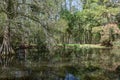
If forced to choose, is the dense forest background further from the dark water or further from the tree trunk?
the dark water

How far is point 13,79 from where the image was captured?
10.6m

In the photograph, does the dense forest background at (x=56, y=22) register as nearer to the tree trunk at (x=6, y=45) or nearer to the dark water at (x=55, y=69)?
the tree trunk at (x=6, y=45)

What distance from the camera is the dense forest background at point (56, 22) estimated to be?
812 inches

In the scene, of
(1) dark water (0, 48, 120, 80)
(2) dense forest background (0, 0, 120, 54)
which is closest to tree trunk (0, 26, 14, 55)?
(2) dense forest background (0, 0, 120, 54)

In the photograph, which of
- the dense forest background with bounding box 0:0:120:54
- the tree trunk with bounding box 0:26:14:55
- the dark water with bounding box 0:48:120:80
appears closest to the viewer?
the dark water with bounding box 0:48:120:80

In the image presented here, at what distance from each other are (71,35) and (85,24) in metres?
4.15

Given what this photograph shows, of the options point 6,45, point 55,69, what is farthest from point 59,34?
point 55,69

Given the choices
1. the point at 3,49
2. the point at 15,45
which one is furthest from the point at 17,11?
the point at 15,45

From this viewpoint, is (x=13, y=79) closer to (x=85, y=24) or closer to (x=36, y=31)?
(x=36, y=31)

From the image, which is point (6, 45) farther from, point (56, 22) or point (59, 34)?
point (56, 22)

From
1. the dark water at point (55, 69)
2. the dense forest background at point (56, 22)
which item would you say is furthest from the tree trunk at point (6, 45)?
the dark water at point (55, 69)

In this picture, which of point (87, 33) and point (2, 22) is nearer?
point (2, 22)

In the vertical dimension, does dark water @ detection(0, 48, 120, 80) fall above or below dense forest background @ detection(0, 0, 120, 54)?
below

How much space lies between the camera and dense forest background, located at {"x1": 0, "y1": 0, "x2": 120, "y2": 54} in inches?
812
